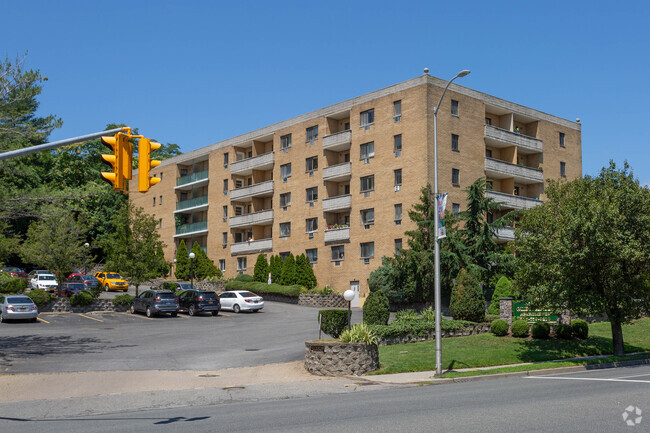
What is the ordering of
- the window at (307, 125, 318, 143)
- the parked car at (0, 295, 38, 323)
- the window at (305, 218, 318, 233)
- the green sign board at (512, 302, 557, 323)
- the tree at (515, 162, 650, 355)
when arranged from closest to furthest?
the tree at (515, 162, 650, 355)
the green sign board at (512, 302, 557, 323)
the parked car at (0, 295, 38, 323)
the window at (305, 218, 318, 233)
the window at (307, 125, 318, 143)

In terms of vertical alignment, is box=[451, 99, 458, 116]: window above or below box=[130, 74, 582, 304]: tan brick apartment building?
above

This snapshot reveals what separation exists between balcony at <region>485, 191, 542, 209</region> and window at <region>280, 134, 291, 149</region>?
64.3ft

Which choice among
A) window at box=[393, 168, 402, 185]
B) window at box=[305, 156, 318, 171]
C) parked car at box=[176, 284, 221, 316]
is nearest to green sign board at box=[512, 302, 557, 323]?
parked car at box=[176, 284, 221, 316]

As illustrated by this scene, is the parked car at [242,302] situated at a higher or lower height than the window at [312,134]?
lower

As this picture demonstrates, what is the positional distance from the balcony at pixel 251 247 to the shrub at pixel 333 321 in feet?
113

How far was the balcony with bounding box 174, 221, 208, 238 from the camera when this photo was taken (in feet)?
225

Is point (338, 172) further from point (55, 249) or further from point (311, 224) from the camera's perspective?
point (55, 249)

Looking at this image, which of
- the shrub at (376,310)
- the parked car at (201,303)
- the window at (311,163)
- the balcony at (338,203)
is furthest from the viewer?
the window at (311,163)

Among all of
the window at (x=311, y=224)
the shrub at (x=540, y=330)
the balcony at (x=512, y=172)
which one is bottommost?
the shrub at (x=540, y=330)

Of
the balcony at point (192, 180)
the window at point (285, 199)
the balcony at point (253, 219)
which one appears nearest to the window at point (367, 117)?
the window at point (285, 199)

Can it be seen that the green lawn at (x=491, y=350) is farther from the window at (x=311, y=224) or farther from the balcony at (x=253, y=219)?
the balcony at (x=253, y=219)

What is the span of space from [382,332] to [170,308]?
18.3 m

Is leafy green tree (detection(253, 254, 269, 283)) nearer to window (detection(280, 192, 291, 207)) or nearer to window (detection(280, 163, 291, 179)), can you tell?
window (detection(280, 192, 291, 207))

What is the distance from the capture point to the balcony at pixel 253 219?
6053 cm
